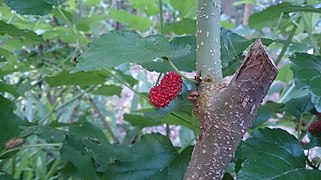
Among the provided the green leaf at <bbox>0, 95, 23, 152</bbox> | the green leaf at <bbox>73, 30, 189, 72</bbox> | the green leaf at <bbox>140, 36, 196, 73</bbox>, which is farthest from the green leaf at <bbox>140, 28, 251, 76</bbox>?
the green leaf at <bbox>0, 95, 23, 152</bbox>

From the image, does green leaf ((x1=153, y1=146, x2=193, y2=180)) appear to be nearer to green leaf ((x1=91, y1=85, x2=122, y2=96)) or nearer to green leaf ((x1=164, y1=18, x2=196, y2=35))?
green leaf ((x1=164, y1=18, x2=196, y2=35))

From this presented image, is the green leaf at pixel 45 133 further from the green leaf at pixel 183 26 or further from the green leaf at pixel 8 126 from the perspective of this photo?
the green leaf at pixel 183 26

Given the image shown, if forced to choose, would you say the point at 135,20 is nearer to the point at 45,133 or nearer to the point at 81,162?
the point at 81,162

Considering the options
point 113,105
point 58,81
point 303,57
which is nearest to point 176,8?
point 58,81

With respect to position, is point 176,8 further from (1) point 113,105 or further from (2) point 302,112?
(1) point 113,105

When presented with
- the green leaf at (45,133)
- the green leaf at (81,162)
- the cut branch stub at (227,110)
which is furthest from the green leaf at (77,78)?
the cut branch stub at (227,110)

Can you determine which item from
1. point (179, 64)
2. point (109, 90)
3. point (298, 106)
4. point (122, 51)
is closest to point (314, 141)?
point (298, 106)

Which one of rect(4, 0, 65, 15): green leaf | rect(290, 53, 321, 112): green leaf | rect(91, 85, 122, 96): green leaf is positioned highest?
rect(4, 0, 65, 15): green leaf
